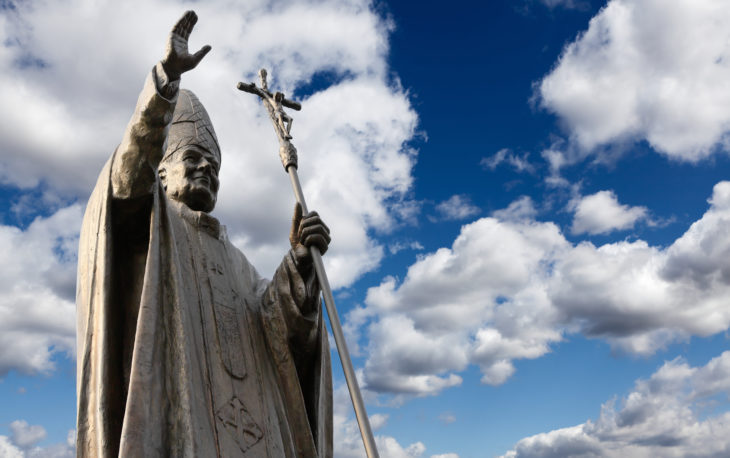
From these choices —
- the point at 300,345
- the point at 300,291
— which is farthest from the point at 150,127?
the point at 300,345

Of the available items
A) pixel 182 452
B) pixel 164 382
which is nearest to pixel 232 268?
pixel 164 382

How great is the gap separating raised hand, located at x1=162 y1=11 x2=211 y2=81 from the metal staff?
1791 millimetres

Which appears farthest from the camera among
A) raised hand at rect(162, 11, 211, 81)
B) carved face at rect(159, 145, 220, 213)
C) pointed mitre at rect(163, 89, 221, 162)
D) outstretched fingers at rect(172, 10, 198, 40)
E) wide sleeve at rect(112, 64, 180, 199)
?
pointed mitre at rect(163, 89, 221, 162)

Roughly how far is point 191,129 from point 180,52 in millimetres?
1692

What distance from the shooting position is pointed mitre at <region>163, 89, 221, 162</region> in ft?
23.3

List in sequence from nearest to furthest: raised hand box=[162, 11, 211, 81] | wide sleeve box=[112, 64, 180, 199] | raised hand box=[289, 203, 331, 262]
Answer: wide sleeve box=[112, 64, 180, 199] → raised hand box=[162, 11, 211, 81] → raised hand box=[289, 203, 331, 262]

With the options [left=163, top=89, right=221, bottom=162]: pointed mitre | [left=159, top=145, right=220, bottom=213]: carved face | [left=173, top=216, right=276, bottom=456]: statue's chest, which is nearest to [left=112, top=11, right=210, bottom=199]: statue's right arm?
[left=173, top=216, right=276, bottom=456]: statue's chest

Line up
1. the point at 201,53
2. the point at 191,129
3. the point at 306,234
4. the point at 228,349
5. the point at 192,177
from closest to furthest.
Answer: the point at 201,53 < the point at 228,349 < the point at 306,234 < the point at 192,177 < the point at 191,129

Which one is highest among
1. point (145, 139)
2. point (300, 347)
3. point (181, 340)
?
point (145, 139)

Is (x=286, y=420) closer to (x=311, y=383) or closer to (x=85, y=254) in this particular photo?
(x=311, y=383)

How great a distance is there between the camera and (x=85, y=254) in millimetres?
5684

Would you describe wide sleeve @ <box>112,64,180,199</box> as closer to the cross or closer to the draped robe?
the draped robe

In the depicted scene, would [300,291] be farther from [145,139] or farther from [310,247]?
[145,139]

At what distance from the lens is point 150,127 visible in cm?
534
